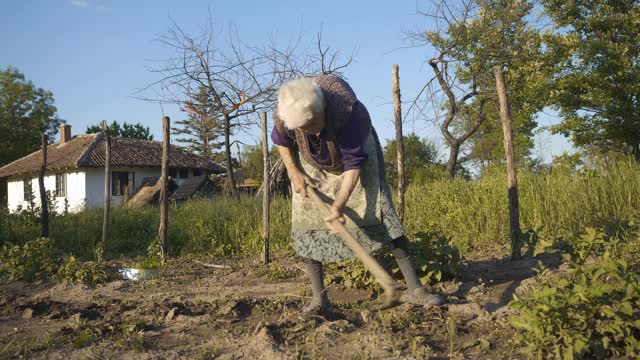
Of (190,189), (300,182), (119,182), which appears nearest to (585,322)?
(300,182)

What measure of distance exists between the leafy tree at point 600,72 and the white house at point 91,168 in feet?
53.5

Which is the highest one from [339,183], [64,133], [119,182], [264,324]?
[64,133]

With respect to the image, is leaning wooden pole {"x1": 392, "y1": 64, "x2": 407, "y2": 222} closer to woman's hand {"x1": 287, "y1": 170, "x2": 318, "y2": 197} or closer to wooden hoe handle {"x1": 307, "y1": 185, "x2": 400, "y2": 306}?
woman's hand {"x1": 287, "y1": 170, "x2": 318, "y2": 197}

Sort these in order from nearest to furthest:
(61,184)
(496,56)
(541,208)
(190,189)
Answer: (541,208) → (496,56) → (190,189) → (61,184)

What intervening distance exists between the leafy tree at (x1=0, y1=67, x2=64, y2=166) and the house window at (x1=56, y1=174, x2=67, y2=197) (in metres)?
8.78

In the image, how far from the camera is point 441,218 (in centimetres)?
634

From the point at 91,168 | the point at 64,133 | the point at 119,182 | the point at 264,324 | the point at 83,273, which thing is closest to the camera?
the point at 264,324

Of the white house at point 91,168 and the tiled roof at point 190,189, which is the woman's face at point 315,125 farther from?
the white house at point 91,168

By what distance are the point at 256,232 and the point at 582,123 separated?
11.6 metres

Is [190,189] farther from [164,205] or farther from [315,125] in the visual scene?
[315,125]

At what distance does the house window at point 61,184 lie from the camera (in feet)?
82.5

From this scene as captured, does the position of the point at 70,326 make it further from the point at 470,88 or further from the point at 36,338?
the point at 470,88

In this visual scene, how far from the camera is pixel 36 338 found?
291 cm

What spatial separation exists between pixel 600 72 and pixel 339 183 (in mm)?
13517
